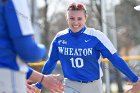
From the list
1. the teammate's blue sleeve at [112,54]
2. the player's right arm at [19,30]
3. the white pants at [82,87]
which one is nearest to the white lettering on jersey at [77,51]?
the teammate's blue sleeve at [112,54]

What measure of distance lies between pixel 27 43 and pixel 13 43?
133mm

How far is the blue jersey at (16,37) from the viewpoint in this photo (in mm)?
4391

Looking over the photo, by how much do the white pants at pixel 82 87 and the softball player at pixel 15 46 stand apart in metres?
2.57

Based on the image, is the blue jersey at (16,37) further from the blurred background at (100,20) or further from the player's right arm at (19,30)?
the blurred background at (100,20)

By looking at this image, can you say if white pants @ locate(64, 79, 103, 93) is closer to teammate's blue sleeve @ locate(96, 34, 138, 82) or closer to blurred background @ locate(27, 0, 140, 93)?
teammate's blue sleeve @ locate(96, 34, 138, 82)

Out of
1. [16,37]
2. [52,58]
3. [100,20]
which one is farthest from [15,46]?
[100,20]

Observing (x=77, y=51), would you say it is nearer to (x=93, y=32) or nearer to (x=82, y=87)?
(x=93, y=32)

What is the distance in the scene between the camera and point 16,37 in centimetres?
438

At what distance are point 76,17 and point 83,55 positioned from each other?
0.49m

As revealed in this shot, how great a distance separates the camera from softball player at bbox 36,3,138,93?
715 centimetres

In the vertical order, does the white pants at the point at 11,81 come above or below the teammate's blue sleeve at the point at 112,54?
above

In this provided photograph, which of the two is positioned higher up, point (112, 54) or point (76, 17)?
point (76, 17)

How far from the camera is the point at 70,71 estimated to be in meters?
7.18

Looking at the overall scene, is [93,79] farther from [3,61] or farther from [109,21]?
[109,21]
